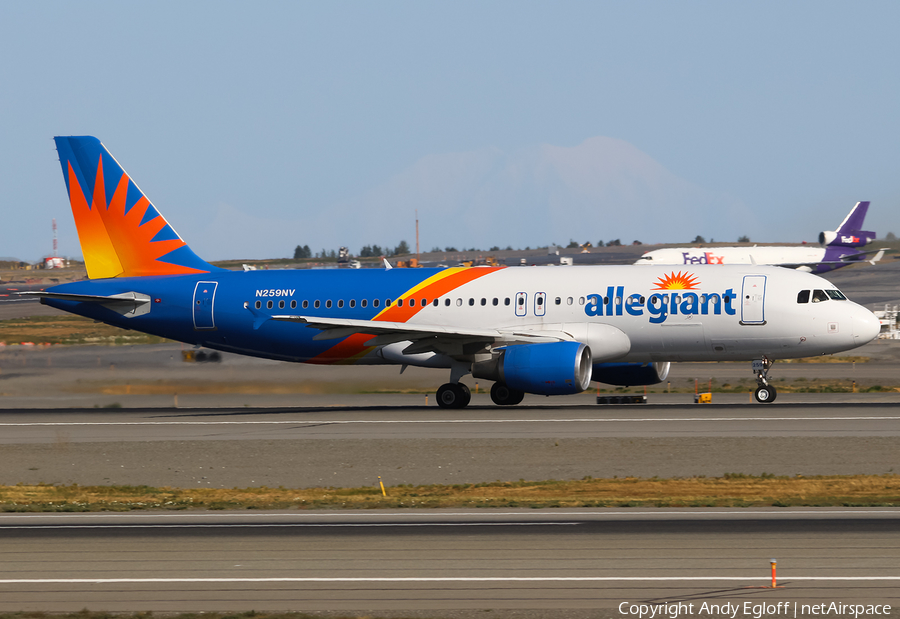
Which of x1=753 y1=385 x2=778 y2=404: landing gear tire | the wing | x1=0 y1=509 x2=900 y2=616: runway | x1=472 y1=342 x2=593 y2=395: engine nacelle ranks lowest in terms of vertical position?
x1=753 y1=385 x2=778 y2=404: landing gear tire

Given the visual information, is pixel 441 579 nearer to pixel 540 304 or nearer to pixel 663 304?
pixel 663 304

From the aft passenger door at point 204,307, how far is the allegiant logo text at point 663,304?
13.8 meters

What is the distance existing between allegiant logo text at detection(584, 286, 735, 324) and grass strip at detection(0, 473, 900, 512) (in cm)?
1287

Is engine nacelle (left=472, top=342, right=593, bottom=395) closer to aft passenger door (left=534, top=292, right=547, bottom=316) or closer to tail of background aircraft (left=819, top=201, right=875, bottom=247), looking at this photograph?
aft passenger door (left=534, top=292, right=547, bottom=316)

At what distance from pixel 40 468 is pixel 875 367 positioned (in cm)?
4054

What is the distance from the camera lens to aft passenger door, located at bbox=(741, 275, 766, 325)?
3259 cm

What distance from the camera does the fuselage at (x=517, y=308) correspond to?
32688 mm

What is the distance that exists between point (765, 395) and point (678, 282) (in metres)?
4.60

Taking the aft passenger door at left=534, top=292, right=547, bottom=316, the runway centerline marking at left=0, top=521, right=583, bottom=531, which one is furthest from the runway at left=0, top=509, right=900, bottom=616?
the aft passenger door at left=534, top=292, right=547, bottom=316

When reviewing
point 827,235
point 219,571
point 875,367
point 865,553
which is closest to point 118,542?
point 219,571

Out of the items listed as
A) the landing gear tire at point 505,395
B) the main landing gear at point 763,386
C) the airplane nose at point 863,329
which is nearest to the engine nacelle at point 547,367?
the landing gear tire at point 505,395

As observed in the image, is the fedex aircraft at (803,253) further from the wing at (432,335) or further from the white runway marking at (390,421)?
the white runway marking at (390,421)

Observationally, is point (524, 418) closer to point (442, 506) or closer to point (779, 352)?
point (779, 352)

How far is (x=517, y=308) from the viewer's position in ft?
113
